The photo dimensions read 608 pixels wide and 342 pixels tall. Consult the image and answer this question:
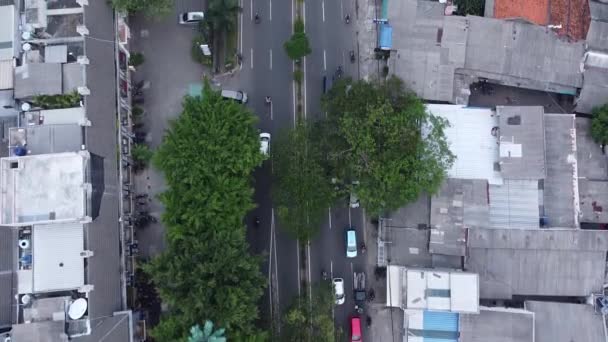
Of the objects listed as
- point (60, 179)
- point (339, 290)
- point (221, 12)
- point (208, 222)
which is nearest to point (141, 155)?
point (60, 179)

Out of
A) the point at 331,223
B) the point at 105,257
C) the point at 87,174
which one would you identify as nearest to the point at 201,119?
the point at 87,174

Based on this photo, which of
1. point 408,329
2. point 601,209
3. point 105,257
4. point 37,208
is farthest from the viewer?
point 601,209

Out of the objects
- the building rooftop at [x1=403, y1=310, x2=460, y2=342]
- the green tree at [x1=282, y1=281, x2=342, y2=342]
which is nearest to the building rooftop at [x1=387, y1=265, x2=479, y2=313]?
the building rooftop at [x1=403, y1=310, x2=460, y2=342]

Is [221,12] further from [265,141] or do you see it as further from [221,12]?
[265,141]

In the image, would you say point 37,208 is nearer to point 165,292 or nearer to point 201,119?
point 165,292

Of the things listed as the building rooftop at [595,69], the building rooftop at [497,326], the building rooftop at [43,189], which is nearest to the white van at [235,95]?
the building rooftop at [43,189]

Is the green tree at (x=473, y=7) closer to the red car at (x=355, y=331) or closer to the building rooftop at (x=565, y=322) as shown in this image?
the building rooftop at (x=565, y=322)

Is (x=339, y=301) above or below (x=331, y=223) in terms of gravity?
below
